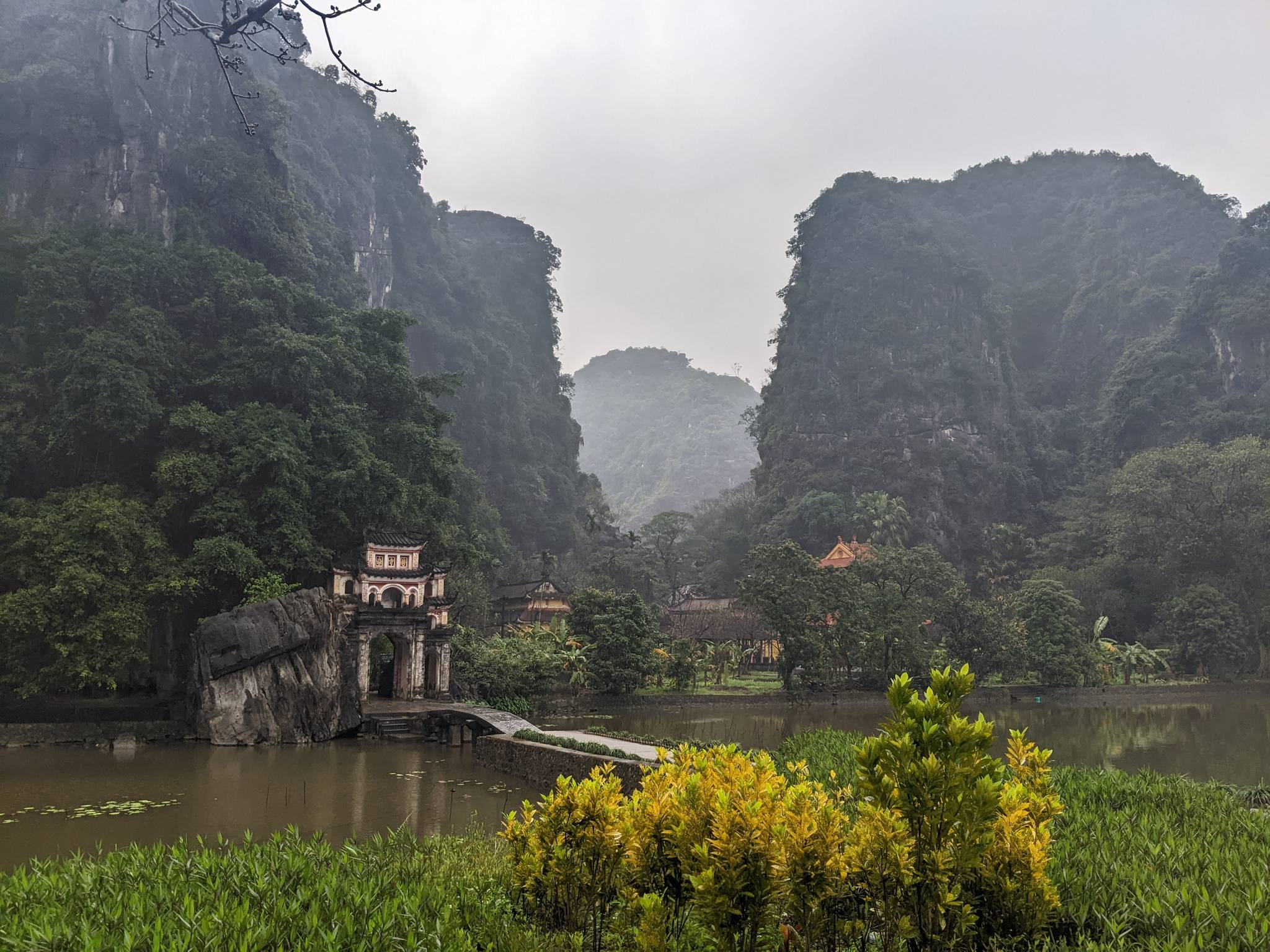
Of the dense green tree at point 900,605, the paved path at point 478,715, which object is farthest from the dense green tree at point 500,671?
the dense green tree at point 900,605

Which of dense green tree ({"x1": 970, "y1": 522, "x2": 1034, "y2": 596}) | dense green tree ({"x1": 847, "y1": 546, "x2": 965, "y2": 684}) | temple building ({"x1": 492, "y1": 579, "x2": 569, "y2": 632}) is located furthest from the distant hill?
dense green tree ({"x1": 847, "y1": 546, "x2": 965, "y2": 684})

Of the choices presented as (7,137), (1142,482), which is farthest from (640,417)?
(7,137)

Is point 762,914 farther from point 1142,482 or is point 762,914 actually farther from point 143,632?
point 1142,482

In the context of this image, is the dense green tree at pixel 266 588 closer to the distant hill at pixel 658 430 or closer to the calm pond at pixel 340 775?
the calm pond at pixel 340 775

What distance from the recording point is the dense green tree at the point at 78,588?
2214cm

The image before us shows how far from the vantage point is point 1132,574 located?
165 feet

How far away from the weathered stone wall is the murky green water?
6515 mm

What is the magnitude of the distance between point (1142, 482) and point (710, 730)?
37960mm

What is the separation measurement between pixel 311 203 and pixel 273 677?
4124 cm

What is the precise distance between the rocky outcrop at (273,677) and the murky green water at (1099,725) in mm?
8178

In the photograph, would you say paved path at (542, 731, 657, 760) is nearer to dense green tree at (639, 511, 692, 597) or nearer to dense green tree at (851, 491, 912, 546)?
dense green tree at (639, 511, 692, 597)

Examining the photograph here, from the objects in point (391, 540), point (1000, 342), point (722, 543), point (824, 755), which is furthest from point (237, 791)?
point (1000, 342)

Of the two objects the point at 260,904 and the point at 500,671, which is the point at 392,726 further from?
the point at 260,904

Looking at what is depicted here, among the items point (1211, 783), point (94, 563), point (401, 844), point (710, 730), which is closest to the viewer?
point (401, 844)
